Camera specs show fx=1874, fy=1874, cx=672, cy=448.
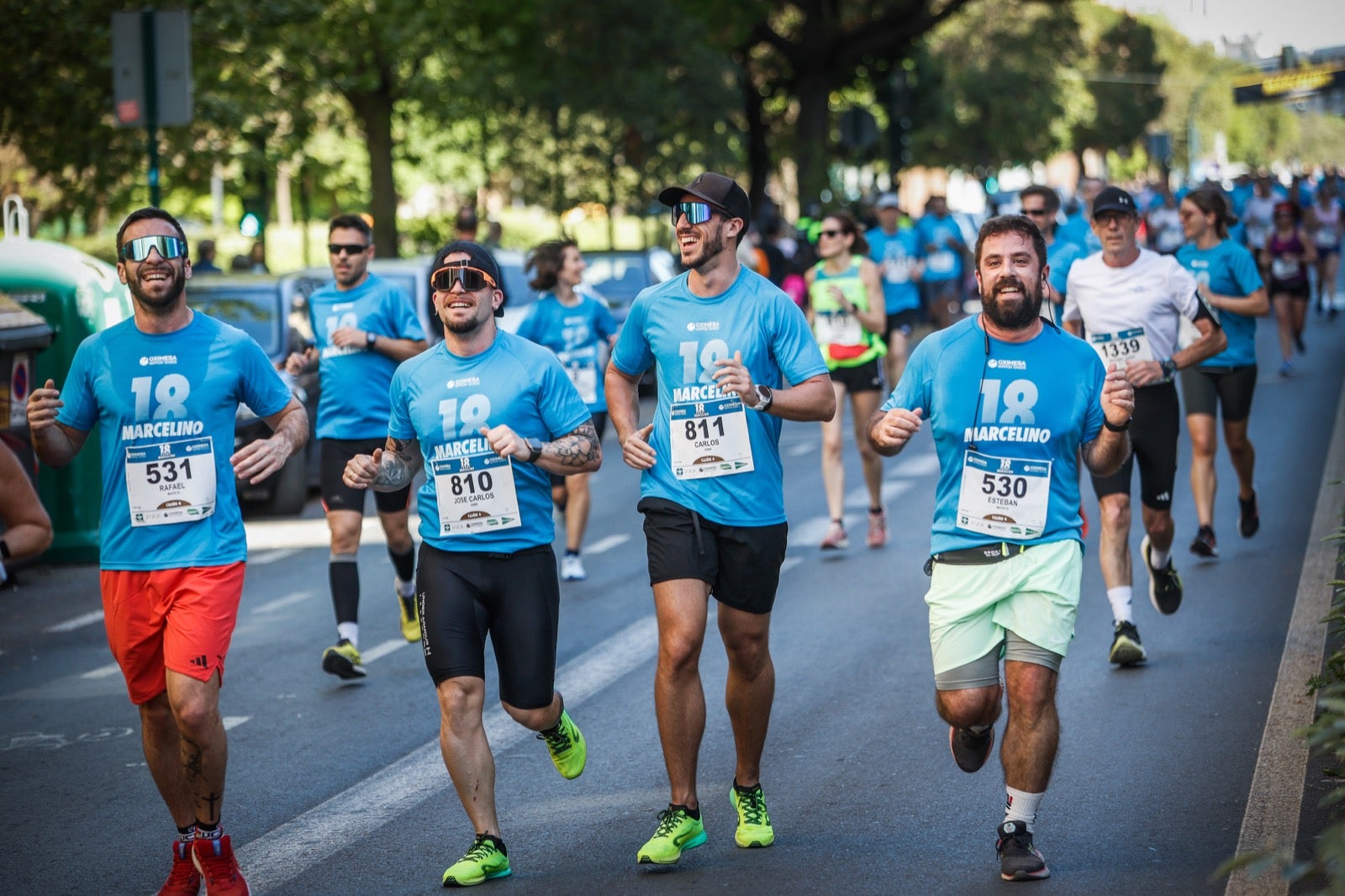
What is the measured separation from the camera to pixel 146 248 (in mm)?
5590

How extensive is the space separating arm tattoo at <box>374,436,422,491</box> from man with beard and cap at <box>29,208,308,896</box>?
1.09 feet

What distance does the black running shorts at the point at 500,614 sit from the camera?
5641mm

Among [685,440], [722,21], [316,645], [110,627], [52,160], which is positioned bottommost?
[316,645]

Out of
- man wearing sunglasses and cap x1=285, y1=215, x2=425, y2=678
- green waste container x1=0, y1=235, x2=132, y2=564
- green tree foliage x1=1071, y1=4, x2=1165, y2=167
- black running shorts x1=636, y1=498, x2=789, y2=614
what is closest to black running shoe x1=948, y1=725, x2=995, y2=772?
black running shorts x1=636, y1=498, x2=789, y2=614

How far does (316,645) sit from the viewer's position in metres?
9.48

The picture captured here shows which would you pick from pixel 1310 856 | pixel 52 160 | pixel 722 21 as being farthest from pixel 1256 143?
pixel 1310 856

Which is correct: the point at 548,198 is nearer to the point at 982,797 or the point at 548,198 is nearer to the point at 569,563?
the point at 569,563

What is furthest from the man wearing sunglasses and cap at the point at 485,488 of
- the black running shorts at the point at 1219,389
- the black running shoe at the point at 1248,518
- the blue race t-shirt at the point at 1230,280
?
the black running shoe at the point at 1248,518

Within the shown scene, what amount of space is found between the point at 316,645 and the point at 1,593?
2.84 m

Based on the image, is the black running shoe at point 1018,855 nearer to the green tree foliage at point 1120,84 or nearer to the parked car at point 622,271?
the parked car at point 622,271

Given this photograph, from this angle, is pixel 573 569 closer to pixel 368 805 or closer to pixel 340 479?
pixel 340 479

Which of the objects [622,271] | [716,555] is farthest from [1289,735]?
[622,271]

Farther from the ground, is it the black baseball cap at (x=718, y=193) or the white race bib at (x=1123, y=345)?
the black baseball cap at (x=718, y=193)

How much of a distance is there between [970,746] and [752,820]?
28.1 inches
